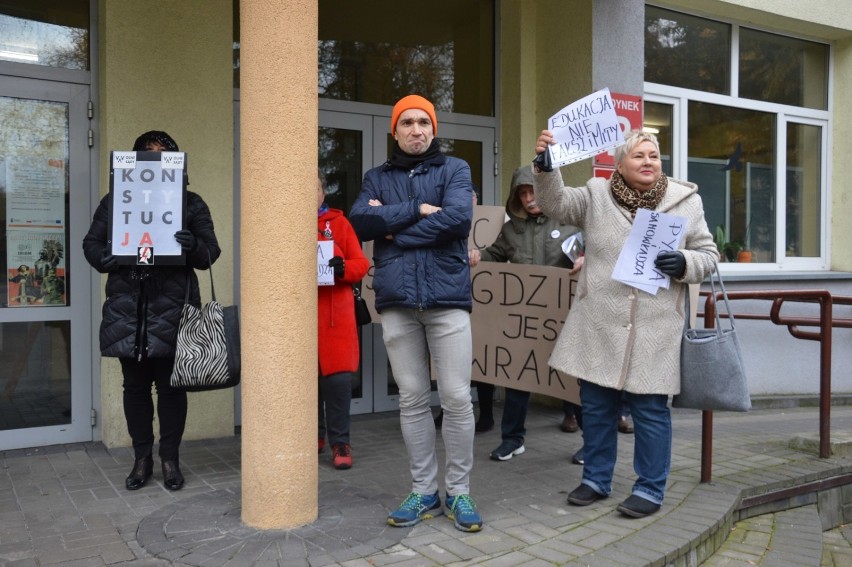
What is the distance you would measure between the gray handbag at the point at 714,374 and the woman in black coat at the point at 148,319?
102 inches

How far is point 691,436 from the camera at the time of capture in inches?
227

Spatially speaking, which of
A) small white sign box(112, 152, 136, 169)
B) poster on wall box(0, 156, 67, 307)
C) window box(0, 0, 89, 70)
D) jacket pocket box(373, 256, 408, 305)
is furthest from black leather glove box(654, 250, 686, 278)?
window box(0, 0, 89, 70)

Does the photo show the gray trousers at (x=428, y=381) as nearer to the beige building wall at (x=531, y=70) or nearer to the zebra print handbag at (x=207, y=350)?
the zebra print handbag at (x=207, y=350)

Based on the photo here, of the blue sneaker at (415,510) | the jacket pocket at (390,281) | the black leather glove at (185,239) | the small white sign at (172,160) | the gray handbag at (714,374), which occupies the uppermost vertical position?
the small white sign at (172,160)

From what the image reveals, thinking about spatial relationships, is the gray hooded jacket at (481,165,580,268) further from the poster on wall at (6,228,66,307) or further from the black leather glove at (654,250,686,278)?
the poster on wall at (6,228,66,307)

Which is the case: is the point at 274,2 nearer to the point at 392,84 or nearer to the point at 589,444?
the point at 589,444

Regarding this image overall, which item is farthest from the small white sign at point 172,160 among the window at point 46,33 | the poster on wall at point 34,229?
the window at point 46,33

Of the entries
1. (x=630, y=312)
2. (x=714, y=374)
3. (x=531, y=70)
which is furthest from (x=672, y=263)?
(x=531, y=70)

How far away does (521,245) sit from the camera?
5.15 metres

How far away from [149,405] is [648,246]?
2845mm

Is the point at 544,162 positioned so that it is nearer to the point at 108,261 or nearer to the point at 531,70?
the point at 108,261

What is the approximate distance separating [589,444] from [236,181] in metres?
3.22

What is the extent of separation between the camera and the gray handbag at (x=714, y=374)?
12.3 feet

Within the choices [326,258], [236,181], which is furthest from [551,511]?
[236,181]
